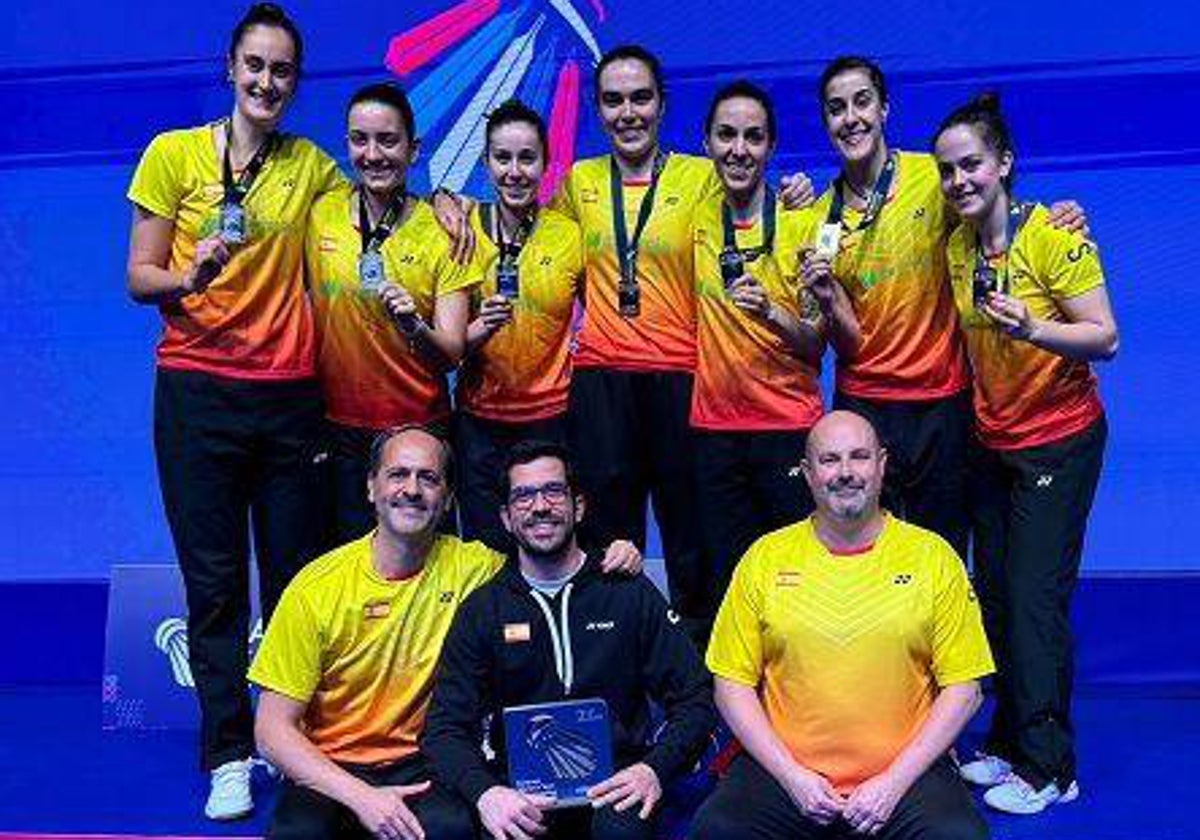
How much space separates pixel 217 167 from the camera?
160 inches

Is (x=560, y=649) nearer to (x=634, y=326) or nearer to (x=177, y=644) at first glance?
(x=634, y=326)

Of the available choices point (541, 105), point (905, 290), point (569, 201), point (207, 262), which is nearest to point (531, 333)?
point (569, 201)

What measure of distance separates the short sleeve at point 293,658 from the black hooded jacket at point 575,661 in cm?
28

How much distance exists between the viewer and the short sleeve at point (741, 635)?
3516 millimetres

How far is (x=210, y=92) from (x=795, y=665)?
327 centimetres

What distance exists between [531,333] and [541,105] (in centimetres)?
151

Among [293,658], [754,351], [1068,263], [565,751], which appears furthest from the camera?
[754,351]

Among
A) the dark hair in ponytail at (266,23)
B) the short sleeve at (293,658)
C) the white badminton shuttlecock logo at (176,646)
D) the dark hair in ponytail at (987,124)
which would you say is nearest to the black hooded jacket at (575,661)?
the short sleeve at (293,658)

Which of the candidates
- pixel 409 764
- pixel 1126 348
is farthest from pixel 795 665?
pixel 1126 348

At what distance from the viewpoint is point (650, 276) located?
4215 millimetres

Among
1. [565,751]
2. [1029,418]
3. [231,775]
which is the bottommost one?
[231,775]

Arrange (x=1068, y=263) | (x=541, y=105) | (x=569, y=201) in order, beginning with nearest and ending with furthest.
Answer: (x=1068, y=263), (x=569, y=201), (x=541, y=105)

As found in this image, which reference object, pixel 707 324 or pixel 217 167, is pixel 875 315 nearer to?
pixel 707 324

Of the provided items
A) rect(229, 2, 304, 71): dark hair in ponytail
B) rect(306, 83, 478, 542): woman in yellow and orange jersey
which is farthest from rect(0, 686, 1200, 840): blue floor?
rect(229, 2, 304, 71): dark hair in ponytail
